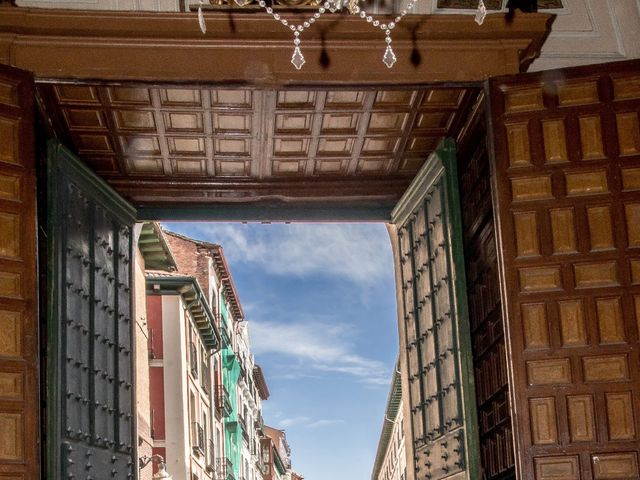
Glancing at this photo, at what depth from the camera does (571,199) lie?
6.71 metres

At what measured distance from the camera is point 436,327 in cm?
876

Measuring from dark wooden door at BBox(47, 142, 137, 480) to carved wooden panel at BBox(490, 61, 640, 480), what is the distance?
9.83ft

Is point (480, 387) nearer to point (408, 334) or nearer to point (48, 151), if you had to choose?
point (408, 334)

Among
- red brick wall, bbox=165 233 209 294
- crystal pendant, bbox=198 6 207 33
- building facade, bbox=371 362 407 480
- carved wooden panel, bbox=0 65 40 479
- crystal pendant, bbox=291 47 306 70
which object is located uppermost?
red brick wall, bbox=165 233 209 294

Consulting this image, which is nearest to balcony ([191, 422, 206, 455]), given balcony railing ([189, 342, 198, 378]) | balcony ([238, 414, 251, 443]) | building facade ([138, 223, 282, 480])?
building facade ([138, 223, 282, 480])

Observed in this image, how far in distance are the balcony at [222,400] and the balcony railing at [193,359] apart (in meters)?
5.00

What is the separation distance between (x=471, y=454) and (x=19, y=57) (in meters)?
4.00

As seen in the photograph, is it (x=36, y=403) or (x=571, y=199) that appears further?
(x=571, y=199)

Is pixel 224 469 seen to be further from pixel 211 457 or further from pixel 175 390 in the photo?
pixel 175 390

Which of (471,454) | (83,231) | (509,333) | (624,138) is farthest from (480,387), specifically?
(83,231)

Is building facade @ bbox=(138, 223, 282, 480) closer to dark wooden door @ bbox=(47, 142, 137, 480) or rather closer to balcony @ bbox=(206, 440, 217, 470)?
balcony @ bbox=(206, 440, 217, 470)

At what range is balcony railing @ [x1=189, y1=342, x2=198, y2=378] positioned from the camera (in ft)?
95.9

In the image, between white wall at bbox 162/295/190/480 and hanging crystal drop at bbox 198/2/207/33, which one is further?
white wall at bbox 162/295/190/480

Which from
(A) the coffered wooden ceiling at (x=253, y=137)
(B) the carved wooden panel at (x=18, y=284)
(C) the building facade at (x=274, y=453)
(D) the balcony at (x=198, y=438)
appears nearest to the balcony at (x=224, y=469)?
(D) the balcony at (x=198, y=438)
